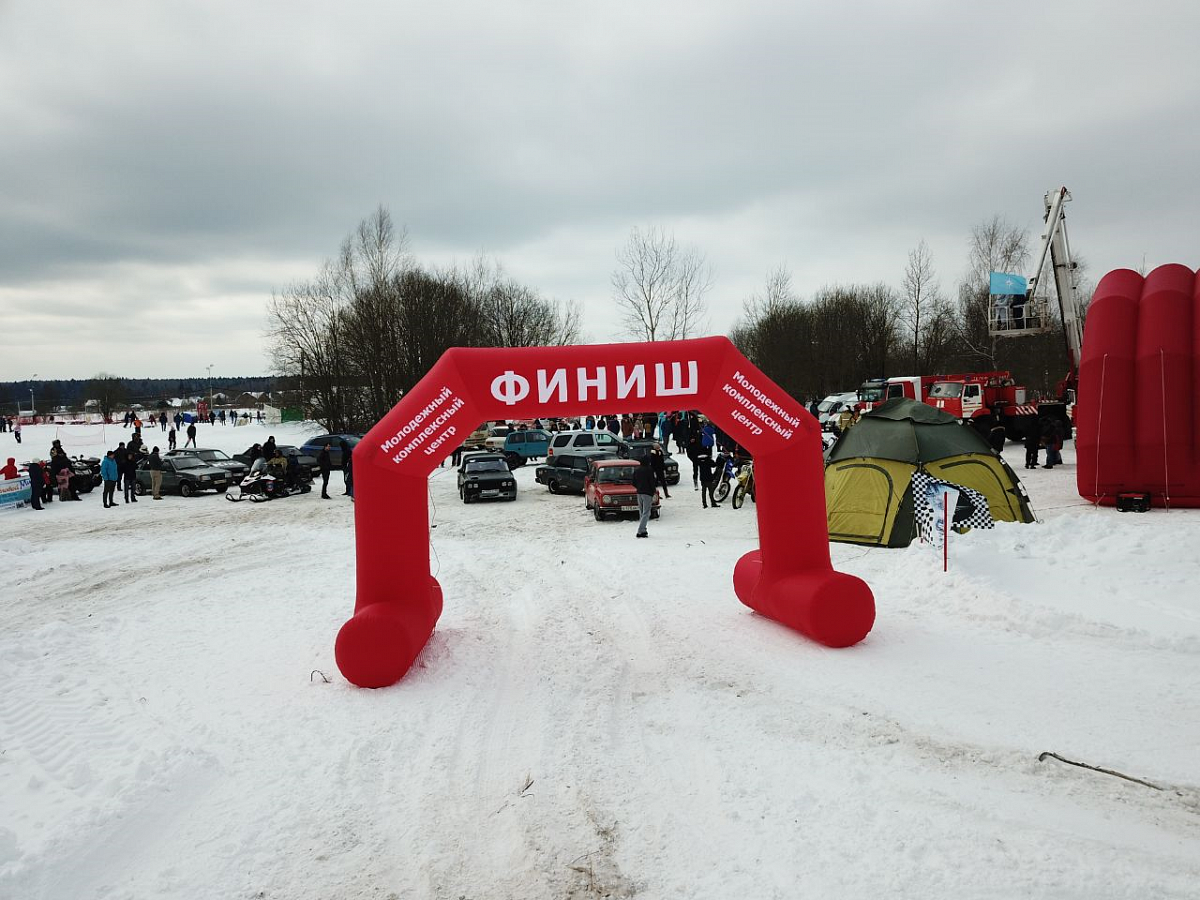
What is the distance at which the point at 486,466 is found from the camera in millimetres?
22391

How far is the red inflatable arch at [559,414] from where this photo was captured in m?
7.36

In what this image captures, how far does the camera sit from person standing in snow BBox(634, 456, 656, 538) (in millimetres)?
15117

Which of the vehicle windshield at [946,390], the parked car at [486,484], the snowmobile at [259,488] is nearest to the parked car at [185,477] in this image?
the snowmobile at [259,488]

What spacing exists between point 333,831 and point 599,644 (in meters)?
4.00

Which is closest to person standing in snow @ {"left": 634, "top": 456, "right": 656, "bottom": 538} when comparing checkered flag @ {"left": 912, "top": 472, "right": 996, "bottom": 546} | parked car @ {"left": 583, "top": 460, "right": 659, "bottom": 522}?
parked car @ {"left": 583, "top": 460, "right": 659, "bottom": 522}

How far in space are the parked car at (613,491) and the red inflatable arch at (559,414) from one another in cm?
848

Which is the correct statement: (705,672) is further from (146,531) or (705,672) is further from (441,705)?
(146,531)

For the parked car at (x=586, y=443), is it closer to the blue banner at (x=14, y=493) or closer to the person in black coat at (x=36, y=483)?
the person in black coat at (x=36, y=483)

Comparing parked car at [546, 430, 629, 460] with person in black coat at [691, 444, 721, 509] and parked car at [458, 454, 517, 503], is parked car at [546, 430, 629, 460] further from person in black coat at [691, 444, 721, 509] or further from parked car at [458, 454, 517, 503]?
person in black coat at [691, 444, 721, 509]

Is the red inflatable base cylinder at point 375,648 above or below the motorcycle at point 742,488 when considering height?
below

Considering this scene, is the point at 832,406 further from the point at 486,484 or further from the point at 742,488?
the point at 486,484

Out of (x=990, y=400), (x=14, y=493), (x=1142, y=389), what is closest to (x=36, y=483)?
(x=14, y=493)

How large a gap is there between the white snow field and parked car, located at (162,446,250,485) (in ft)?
49.6

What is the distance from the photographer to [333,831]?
4.82m
